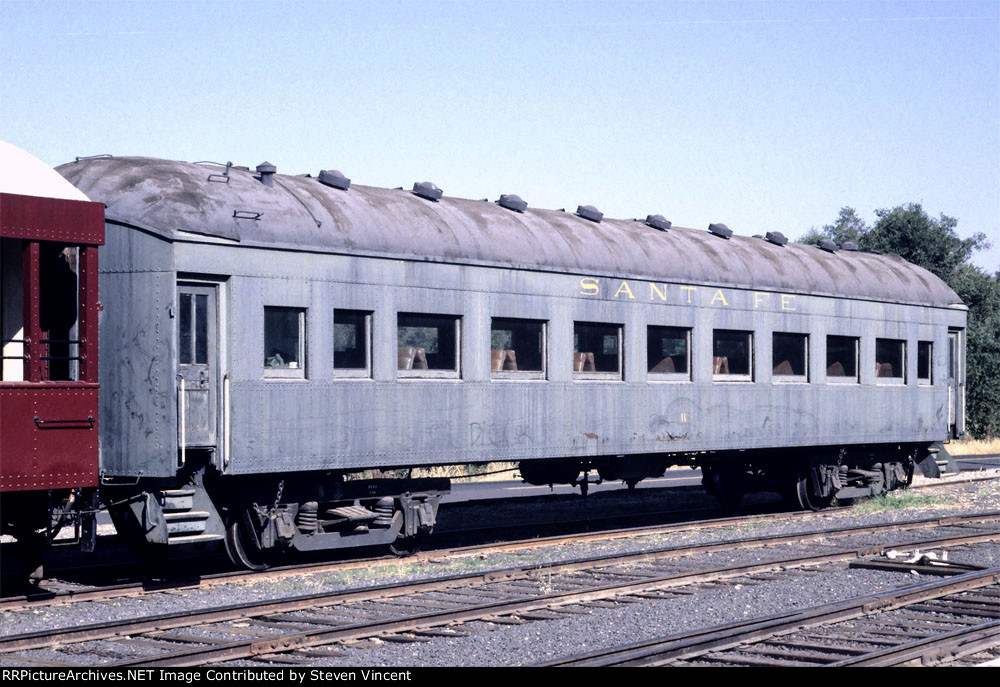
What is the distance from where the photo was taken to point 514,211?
15203mm

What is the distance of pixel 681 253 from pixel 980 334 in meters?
27.2

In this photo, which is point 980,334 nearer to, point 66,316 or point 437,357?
point 437,357

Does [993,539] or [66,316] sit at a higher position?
[66,316]

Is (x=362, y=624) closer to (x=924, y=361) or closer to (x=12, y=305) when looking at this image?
(x=12, y=305)

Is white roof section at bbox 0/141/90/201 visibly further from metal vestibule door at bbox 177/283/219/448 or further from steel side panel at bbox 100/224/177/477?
metal vestibule door at bbox 177/283/219/448

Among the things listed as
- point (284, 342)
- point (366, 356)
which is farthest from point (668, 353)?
point (284, 342)

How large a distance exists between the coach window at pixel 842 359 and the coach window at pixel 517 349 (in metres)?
5.73

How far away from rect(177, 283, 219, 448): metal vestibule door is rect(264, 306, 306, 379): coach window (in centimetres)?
58

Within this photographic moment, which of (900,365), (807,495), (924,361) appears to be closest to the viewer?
(807,495)

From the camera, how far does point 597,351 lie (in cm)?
1480

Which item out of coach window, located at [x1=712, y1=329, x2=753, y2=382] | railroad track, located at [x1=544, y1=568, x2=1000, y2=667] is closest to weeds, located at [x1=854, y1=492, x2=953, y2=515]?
coach window, located at [x1=712, y1=329, x2=753, y2=382]

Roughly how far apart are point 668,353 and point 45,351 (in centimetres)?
804

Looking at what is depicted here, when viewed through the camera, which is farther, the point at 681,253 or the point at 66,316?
the point at 681,253

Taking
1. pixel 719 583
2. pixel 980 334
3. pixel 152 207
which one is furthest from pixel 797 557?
pixel 980 334
